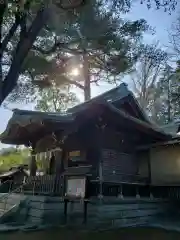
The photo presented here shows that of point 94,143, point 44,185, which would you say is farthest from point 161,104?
point 44,185

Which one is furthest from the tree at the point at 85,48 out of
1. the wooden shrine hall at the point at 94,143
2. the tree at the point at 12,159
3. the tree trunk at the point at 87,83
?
the tree at the point at 12,159

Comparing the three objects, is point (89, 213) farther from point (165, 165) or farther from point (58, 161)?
point (165, 165)

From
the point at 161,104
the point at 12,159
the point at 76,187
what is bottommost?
the point at 76,187

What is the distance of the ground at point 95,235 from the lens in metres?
6.62

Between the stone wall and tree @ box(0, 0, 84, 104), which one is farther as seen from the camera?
the stone wall

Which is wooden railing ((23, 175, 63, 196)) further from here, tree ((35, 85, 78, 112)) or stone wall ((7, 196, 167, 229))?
tree ((35, 85, 78, 112))

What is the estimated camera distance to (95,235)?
7012 mm

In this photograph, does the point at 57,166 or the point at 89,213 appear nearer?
the point at 89,213

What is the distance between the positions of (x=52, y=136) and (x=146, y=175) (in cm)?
433

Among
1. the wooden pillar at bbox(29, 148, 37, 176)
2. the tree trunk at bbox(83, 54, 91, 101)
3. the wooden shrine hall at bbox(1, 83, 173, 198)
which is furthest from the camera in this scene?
the tree trunk at bbox(83, 54, 91, 101)

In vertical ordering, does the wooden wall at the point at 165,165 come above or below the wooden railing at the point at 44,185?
above

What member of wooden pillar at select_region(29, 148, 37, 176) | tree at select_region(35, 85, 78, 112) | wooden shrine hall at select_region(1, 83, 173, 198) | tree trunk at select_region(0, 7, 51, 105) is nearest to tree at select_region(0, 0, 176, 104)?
tree trunk at select_region(0, 7, 51, 105)

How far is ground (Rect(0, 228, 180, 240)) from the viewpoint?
662cm

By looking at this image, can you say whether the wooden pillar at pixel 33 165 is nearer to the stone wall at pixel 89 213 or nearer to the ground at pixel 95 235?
the stone wall at pixel 89 213
